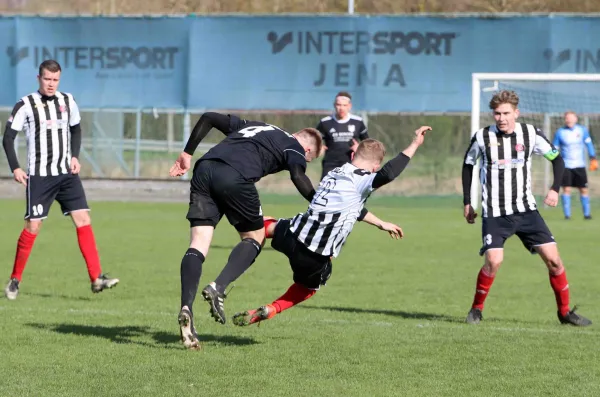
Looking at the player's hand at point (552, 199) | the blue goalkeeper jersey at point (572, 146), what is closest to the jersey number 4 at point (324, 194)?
the player's hand at point (552, 199)

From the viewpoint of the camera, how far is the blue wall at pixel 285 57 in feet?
78.5

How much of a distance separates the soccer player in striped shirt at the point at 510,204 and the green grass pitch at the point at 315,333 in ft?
1.03

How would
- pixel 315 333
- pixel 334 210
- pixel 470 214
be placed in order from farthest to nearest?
pixel 470 214, pixel 315 333, pixel 334 210

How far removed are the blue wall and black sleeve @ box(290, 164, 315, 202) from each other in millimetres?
16989

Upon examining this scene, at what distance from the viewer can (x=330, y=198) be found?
24.2 ft

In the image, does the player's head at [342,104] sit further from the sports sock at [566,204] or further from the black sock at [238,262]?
the black sock at [238,262]

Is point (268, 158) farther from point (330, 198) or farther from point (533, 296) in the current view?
point (533, 296)

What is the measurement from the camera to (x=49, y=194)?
33.3ft

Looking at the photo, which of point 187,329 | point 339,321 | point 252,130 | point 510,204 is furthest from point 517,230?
point 187,329

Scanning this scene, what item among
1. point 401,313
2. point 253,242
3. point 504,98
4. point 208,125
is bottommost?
point 401,313

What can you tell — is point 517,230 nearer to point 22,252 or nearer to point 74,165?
point 74,165

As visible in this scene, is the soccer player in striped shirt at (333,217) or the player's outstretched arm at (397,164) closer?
the player's outstretched arm at (397,164)

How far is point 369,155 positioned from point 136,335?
2.06m

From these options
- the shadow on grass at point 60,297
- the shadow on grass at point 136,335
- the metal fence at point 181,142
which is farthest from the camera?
the metal fence at point 181,142
